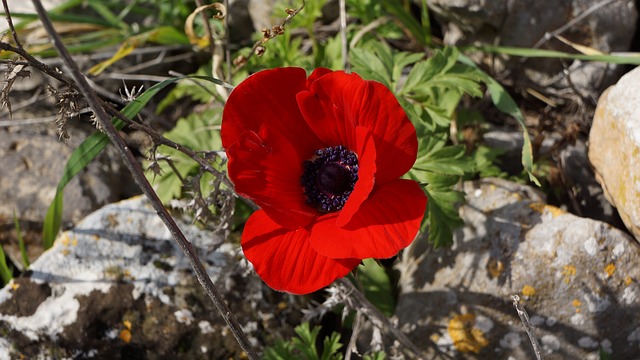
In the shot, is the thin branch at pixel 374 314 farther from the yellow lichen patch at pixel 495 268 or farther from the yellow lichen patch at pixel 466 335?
the yellow lichen patch at pixel 495 268

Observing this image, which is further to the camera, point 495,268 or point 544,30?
point 544,30

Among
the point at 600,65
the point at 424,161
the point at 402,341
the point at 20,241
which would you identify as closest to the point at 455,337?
the point at 402,341

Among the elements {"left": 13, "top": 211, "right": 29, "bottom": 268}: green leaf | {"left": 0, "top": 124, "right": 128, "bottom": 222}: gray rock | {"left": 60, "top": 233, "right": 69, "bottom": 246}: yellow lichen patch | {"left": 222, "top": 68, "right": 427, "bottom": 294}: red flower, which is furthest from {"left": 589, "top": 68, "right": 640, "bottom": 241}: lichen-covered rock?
{"left": 13, "top": 211, "right": 29, "bottom": 268}: green leaf

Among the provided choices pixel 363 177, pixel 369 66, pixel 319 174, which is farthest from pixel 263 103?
pixel 369 66

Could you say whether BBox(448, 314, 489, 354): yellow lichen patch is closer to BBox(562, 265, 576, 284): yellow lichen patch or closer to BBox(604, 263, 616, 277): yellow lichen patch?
BBox(562, 265, 576, 284): yellow lichen patch

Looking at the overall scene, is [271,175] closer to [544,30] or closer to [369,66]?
[369,66]

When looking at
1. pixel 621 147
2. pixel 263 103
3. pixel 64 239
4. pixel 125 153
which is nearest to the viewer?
pixel 125 153
